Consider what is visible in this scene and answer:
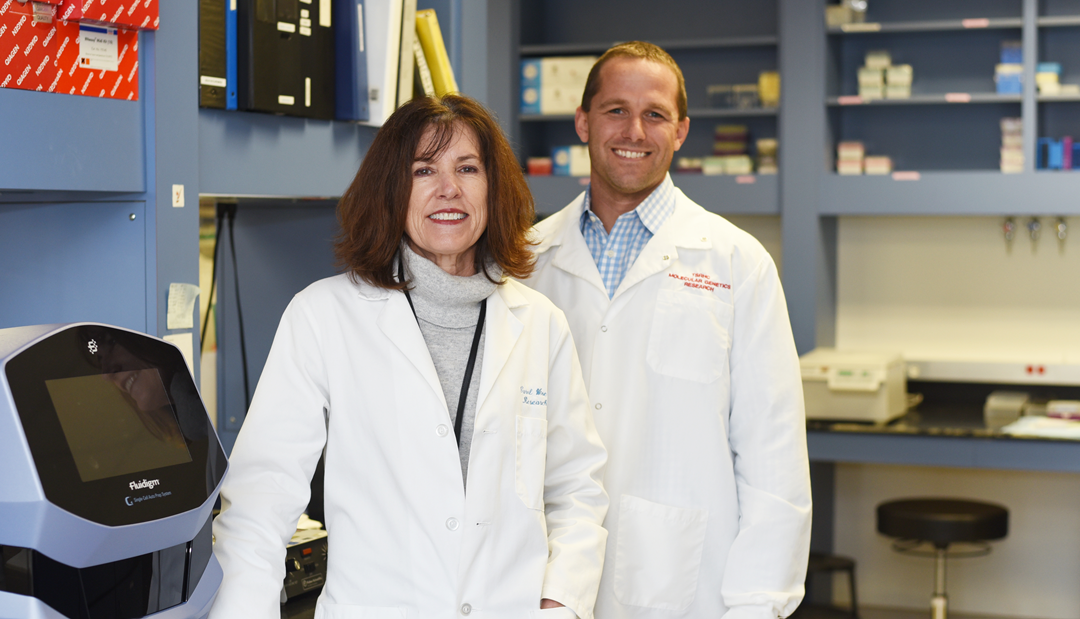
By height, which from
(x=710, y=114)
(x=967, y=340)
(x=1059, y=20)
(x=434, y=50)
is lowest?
(x=967, y=340)

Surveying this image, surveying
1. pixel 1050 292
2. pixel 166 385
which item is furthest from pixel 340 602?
pixel 1050 292

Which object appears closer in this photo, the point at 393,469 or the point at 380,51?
the point at 393,469

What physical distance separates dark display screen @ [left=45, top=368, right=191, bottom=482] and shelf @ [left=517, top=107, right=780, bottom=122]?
3.50 meters

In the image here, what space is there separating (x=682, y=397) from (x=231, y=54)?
3.30ft

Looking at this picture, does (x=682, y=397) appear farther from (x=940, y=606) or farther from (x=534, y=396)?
(x=940, y=606)

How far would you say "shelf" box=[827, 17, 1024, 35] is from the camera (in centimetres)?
407

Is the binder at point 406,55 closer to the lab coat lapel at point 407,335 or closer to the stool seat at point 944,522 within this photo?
the lab coat lapel at point 407,335

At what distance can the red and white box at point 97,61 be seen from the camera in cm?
141

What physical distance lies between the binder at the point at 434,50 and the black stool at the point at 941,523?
2525 millimetres

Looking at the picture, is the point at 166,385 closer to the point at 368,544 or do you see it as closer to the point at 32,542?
the point at 32,542

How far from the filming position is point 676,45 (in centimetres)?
461

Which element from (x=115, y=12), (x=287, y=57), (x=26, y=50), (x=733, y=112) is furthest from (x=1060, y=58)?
(x=26, y=50)

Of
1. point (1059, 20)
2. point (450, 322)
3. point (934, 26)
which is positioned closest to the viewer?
point (450, 322)

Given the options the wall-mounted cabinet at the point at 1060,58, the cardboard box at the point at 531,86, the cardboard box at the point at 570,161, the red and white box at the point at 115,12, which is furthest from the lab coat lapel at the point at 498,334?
the wall-mounted cabinet at the point at 1060,58
